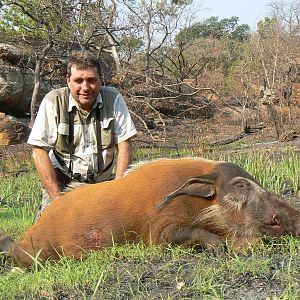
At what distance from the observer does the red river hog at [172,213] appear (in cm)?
395

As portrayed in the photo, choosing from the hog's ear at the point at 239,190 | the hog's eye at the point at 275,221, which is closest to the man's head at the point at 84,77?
the hog's ear at the point at 239,190

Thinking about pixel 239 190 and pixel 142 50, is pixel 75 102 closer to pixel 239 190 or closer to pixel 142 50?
pixel 239 190

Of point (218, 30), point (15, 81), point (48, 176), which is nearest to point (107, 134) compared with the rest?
point (48, 176)

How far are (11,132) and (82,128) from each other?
43.3ft

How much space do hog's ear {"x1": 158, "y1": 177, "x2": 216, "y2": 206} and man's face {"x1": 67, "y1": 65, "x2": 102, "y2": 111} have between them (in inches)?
74.1

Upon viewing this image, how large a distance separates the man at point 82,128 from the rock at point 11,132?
12.8 meters

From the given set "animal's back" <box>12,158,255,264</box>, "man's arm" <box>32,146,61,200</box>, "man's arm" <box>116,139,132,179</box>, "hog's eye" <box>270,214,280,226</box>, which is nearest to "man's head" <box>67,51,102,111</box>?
"man's arm" <box>116,139,132,179</box>

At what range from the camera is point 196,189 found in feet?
13.3

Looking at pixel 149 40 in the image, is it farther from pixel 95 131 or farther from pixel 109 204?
pixel 109 204

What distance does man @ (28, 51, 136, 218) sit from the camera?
18.3ft

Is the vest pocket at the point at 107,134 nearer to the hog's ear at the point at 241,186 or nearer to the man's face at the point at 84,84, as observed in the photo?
the man's face at the point at 84,84

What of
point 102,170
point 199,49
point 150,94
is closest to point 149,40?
point 150,94

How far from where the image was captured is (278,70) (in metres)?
30.3

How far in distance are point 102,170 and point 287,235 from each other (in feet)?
8.13
